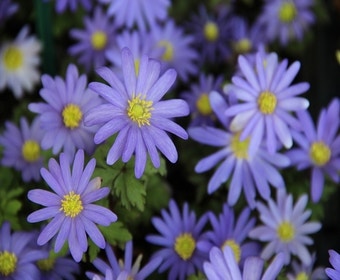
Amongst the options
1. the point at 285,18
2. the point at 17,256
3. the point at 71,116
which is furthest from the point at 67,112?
the point at 285,18

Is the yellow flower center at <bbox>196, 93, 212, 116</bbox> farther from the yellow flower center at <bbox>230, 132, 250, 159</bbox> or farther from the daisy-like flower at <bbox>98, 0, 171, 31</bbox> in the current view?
the daisy-like flower at <bbox>98, 0, 171, 31</bbox>

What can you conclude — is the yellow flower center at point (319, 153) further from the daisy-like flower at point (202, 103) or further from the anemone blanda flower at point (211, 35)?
the anemone blanda flower at point (211, 35)

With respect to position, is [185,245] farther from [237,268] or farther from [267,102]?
[267,102]

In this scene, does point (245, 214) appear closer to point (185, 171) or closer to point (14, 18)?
point (185, 171)

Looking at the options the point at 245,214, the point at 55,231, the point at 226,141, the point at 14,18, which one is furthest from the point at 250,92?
the point at 14,18

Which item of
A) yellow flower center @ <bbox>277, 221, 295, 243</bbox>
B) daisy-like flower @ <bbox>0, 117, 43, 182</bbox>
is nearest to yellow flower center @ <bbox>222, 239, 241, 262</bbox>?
yellow flower center @ <bbox>277, 221, 295, 243</bbox>

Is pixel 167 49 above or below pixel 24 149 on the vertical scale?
above
